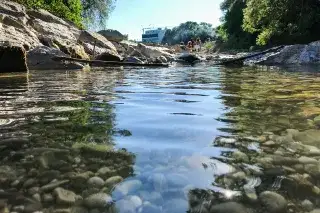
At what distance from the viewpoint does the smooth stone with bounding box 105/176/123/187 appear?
6.17ft

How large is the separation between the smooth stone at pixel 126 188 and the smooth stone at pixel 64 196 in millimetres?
198

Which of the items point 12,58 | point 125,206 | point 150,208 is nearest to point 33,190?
point 125,206

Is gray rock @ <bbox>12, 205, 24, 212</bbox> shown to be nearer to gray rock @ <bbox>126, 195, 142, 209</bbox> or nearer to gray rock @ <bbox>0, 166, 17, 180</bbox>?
gray rock @ <bbox>0, 166, 17, 180</bbox>

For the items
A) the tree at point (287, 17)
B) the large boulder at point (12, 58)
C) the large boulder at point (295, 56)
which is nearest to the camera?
the large boulder at point (12, 58)

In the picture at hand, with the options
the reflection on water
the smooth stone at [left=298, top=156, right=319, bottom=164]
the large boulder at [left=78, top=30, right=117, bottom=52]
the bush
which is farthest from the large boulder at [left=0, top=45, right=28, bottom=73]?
the bush

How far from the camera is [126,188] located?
182 centimetres

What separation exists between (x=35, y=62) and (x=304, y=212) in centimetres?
1375

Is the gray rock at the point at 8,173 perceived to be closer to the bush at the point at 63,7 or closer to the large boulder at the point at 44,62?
the large boulder at the point at 44,62

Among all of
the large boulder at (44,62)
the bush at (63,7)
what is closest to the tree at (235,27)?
the bush at (63,7)

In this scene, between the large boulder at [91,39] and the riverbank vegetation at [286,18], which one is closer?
the large boulder at [91,39]

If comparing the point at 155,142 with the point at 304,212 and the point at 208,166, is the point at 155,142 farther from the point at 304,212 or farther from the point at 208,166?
the point at 304,212

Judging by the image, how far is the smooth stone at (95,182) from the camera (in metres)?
1.87

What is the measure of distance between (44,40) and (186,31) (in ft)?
402

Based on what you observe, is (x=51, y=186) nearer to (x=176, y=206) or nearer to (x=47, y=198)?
(x=47, y=198)
